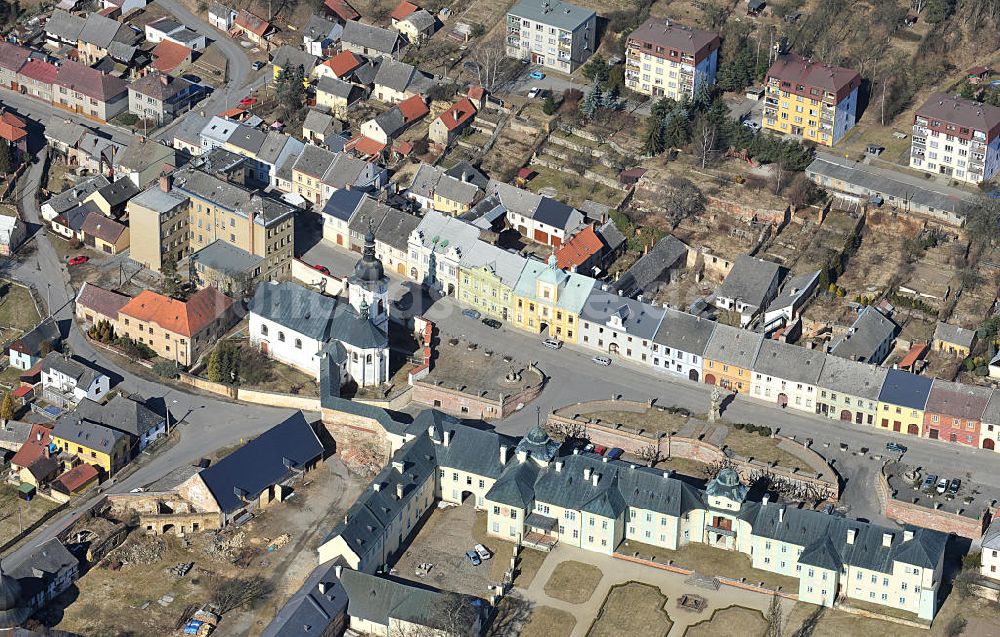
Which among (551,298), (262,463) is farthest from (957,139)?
(262,463)

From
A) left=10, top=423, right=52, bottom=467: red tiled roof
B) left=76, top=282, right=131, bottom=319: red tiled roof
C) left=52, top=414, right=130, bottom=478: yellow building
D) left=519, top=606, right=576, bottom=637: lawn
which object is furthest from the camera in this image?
left=76, top=282, right=131, bottom=319: red tiled roof

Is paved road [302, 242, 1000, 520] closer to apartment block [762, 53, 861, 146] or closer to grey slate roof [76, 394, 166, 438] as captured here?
grey slate roof [76, 394, 166, 438]

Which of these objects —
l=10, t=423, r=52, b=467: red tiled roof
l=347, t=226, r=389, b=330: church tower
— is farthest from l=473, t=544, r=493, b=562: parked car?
l=10, t=423, r=52, b=467: red tiled roof

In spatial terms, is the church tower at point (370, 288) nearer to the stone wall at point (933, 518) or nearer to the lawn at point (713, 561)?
the lawn at point (713, 561)

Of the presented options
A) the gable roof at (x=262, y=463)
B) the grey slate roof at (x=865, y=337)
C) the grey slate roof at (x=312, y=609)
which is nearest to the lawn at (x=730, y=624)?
the grey slate roof at (x=312, y=609)

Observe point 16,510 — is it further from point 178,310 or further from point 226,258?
point 226,258
